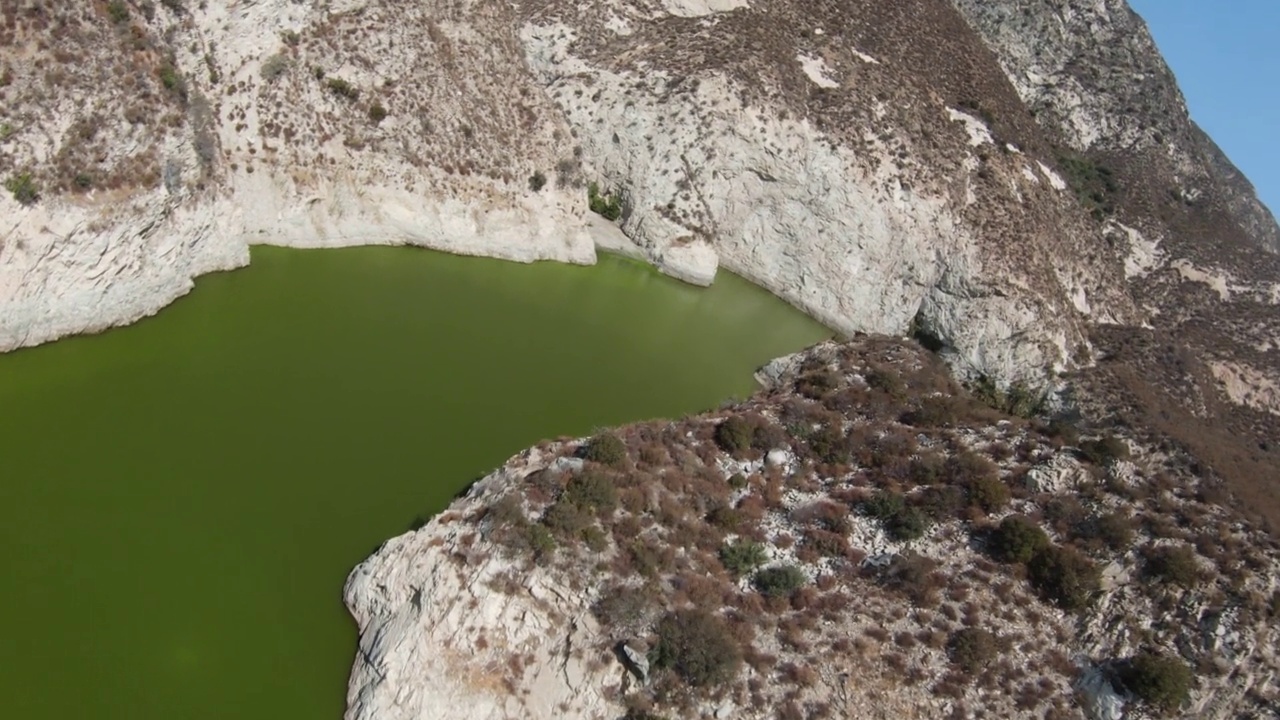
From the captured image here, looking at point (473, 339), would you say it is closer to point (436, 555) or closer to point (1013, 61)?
point (436, 555)

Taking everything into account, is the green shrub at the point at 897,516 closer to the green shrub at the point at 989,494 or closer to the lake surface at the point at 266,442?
the green shrub at the point at 989,494

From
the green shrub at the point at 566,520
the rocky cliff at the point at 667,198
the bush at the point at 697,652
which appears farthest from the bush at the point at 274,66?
the bush at the point at 697,652

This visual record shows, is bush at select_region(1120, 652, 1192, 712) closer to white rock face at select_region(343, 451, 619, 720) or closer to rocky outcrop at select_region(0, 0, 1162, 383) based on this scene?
white rock face at select_region(343, 451, 619, 720)

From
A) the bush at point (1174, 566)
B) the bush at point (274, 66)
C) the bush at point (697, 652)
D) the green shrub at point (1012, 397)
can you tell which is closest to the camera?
the bush at point (697, 652)

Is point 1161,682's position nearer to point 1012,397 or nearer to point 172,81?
point 1012,397

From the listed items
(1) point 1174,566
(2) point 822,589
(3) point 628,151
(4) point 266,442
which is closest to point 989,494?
(1) point 1174,566

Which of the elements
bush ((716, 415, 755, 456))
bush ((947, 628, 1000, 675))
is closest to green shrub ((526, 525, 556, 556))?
bush ((716, 415, 755, 456))
